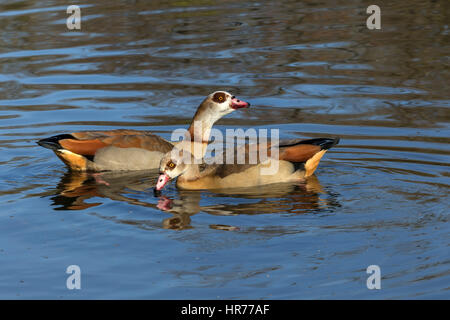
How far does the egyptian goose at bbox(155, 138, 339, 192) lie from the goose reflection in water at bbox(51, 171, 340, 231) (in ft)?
0.40

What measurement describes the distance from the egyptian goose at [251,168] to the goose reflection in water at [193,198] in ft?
0.40

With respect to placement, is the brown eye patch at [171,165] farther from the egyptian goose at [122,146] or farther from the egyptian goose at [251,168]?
the egyptian goose at [122,146]

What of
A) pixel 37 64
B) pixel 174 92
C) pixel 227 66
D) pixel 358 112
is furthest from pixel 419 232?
pixel 37 64

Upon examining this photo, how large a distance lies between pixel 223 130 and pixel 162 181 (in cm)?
310

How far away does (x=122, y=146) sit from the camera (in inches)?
495

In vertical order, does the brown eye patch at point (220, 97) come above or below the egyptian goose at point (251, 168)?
above

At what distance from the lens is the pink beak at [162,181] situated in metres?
11.2

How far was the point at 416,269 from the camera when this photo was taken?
803 cm

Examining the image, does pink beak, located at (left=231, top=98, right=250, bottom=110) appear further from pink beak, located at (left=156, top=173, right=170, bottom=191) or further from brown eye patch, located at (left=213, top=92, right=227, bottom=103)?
pink beak, located at (left=156, top=173, right=170, bottom=191)

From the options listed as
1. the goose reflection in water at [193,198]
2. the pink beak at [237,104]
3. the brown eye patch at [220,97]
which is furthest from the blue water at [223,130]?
the brown eye patch at [220,97]

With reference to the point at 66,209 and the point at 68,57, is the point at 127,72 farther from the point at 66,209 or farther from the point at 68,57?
the point at 66,209

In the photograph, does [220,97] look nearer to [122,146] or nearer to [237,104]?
[237,104]

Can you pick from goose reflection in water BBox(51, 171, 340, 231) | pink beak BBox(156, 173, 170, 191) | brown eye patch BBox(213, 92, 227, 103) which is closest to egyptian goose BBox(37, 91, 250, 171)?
brown eye patch BBox(213, 92, 227, 103)

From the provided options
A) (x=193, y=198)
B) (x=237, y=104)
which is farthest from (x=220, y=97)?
(x=193, y=198)
